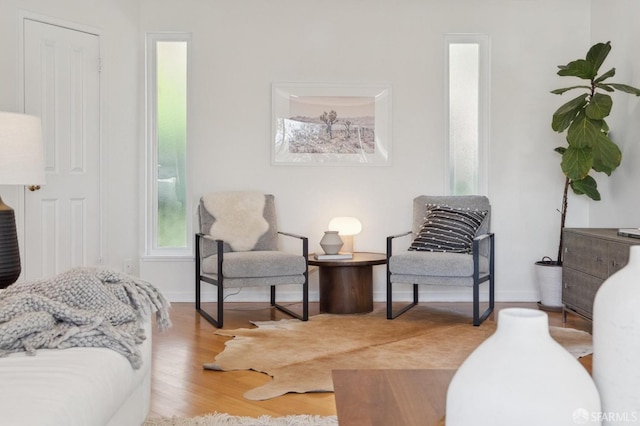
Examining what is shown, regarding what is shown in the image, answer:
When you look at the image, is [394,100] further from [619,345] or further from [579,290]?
[619,345]

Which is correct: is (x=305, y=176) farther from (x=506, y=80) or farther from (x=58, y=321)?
(x=58, y=321)

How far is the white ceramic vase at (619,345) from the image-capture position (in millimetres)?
987

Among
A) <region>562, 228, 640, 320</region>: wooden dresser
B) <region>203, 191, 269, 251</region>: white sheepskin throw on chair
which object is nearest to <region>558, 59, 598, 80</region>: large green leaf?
<region>562, 228, 640, 320</region>: wooden dresser

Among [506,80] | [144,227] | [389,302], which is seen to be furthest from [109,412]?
[506,80]

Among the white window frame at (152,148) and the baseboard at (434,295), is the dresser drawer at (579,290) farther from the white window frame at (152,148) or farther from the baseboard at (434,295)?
the white window frame at (152,148)

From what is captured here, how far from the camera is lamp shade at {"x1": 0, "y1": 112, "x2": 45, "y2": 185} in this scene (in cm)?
298

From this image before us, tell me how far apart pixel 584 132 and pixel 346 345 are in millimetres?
2149

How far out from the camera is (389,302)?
4.57 meters

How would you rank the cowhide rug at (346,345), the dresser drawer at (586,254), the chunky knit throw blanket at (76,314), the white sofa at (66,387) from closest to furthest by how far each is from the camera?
the white sofa at (66,387) → the chunky knit throw blanket at (76,314) → the cowhide rug at (346,345) → the dresser drawer at (586,254)

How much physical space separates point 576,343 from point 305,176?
7.95 ft

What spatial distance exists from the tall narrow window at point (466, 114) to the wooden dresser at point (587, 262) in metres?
1.10

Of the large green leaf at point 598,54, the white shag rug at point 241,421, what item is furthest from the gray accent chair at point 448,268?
the white shag rug at point 241,421

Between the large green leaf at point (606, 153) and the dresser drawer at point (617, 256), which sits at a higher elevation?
the large green leaf at point (606, 153)

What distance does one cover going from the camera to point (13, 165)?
3016 millimetres
